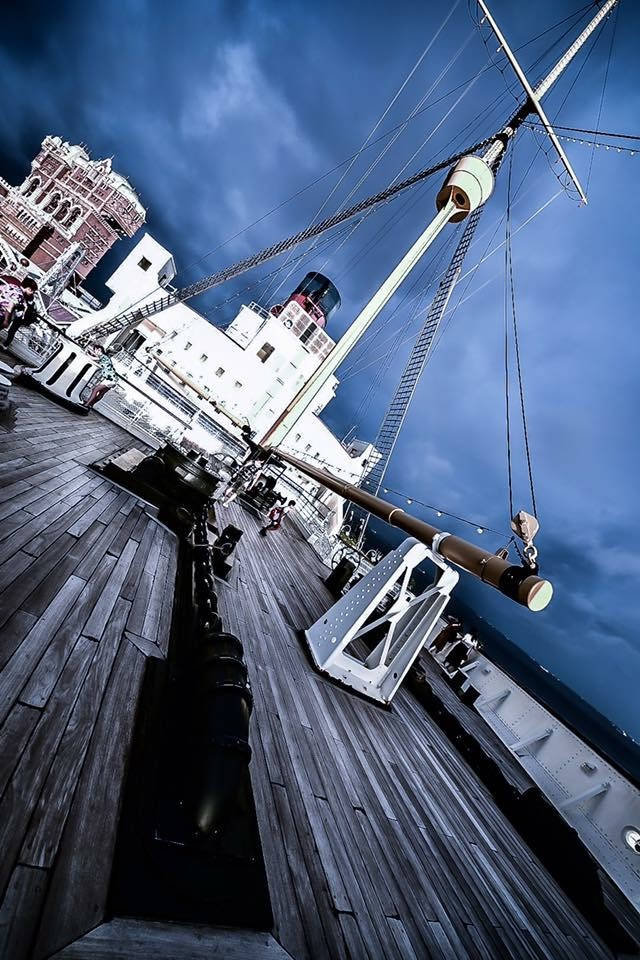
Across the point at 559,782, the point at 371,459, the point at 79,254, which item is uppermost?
the point at 371,459

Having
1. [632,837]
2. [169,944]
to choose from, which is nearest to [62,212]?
[169,944]

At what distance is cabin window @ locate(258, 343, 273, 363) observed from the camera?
143 feet

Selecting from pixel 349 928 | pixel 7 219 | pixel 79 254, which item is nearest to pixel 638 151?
pixel 349 928

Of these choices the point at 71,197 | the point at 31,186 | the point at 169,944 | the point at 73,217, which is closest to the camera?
the point at 169,944

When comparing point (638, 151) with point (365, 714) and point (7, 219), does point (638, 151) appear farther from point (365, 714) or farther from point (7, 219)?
point (7, 219)

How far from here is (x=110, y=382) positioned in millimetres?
14812

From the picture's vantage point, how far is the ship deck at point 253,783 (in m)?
2.01

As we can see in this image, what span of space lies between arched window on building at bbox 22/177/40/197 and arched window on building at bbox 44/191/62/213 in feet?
10.7

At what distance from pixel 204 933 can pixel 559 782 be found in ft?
34.7

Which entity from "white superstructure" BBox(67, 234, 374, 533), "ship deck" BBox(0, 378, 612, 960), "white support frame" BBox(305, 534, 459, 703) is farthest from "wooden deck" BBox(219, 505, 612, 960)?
"white superstructure" BBox(67, 234, 374, 533)

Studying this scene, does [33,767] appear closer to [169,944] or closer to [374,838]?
[169,944]

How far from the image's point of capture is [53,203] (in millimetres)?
62438

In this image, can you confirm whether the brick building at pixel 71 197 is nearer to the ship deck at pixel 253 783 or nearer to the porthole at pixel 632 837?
the ship deck at pixel 253 783

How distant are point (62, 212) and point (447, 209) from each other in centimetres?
7580
